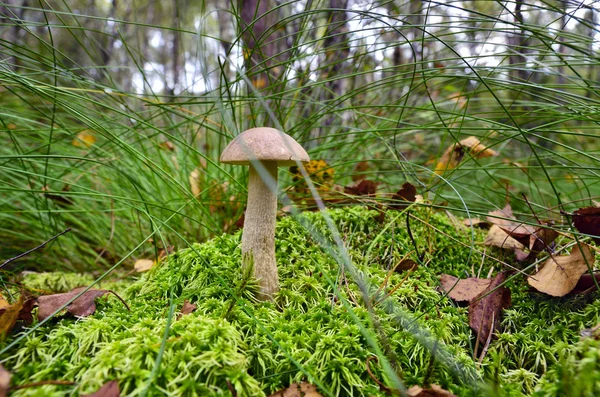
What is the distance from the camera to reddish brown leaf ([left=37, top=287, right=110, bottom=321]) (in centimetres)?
135

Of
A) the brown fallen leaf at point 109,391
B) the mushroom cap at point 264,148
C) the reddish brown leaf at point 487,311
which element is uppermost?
the mushroom cap at point 264,148

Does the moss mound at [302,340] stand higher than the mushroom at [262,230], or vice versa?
the mushroom at [262,230]

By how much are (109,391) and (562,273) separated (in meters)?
1.65

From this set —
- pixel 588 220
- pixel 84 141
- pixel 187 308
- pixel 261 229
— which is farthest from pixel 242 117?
pixel 588 220

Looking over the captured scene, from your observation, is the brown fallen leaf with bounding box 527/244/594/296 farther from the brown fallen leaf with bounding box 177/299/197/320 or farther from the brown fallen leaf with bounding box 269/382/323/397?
the brown fallen leaf with bounding box 177/299/197/320

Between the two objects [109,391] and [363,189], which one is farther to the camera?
[363,189]

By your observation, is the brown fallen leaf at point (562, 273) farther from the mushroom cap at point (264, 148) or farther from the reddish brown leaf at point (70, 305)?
the reddish brown leaf at point (70, 305)

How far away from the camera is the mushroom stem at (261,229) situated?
1507 mm

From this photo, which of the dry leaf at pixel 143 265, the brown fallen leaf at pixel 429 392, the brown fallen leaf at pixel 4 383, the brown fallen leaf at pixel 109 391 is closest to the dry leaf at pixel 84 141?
the dry leaf at pixel 143 265

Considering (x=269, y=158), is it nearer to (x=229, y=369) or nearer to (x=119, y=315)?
(x=229, y=369)

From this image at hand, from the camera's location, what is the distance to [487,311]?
1.46 metres

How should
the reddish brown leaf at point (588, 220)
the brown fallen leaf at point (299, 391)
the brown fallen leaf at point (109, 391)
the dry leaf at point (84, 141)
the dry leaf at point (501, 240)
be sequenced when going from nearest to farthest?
1. the brown fallen leaf at point (109, 391)
2. the brown fallen leaf at point (299, 391)
3. the reddish brown leaf at point (588, 220)
4. the dry leaf at point (501, 240)
5. the dry leaf at point (84, 141)

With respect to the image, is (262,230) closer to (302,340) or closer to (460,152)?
(302,340)

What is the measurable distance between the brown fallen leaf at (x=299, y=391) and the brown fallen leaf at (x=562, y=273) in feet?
3.30
